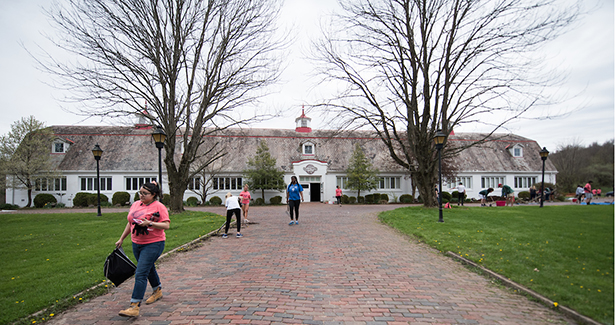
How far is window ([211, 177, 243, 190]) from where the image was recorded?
31344 millimetres

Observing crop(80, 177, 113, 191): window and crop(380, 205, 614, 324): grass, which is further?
crop(80, 177, 113, 191): window

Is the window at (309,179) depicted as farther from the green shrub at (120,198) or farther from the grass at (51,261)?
the grass at (51,261)

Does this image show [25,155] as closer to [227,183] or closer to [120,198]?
[120,198]

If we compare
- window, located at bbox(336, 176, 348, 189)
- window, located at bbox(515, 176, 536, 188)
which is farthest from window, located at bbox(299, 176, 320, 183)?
window, located at bbox(515, 176, 536, 188)

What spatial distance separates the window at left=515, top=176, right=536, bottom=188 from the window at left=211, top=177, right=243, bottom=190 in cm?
3035

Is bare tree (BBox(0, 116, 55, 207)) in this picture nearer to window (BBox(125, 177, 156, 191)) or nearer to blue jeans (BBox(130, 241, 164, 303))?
window (BBox(125, 177, 156, 191))

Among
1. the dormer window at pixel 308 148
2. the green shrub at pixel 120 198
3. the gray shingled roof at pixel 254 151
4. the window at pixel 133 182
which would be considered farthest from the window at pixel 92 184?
the dormer window at pixel 308 148

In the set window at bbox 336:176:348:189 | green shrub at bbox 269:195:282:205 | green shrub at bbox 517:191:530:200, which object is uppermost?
window at bbox 336:176:348:189

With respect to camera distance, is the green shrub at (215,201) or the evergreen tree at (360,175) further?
the evergreen tree at (360,175)

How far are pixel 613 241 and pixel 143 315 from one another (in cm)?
563

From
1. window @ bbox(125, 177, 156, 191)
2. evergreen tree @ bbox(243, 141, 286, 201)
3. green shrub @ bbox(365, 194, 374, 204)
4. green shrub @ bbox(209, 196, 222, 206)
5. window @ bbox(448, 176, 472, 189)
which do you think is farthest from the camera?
window @ bbox(448, 176, 472, 189)

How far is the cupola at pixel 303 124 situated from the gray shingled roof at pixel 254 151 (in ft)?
→ 4.29

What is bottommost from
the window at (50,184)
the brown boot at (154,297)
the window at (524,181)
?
the brown boot at (154,297)

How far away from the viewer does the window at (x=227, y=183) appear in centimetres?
3134
